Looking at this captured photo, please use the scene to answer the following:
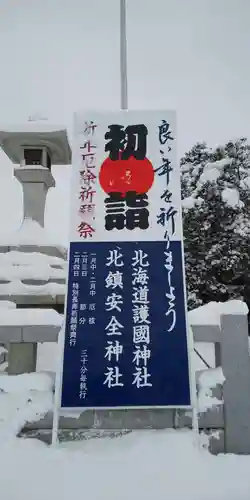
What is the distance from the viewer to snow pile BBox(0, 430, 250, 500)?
101 inches

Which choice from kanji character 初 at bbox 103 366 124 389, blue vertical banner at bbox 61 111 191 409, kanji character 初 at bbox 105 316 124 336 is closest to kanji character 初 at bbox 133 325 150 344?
blue vertical banner at bbox 61 111 191 409

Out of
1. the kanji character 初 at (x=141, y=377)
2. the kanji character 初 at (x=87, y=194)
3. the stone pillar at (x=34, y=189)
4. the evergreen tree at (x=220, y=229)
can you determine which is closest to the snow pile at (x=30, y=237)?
the stone pillar at (x=34, y=189)

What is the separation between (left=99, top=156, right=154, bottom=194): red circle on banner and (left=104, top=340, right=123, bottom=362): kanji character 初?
1.34m

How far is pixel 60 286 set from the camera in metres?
4.77

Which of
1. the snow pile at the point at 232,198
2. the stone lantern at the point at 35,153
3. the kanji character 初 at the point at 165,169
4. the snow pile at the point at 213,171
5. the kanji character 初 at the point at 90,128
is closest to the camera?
the kanji character 初 at the point at 165,169

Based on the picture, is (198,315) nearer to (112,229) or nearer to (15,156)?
(112,229)

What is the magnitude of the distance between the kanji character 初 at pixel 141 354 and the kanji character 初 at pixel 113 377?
164 millimetres

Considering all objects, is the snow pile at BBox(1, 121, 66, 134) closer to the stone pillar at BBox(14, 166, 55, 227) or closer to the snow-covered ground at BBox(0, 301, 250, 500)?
the stone pillar at BBox(14, 166, 55, 227)

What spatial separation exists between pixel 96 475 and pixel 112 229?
192 centimetres

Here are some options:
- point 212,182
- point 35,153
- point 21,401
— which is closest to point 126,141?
point 35,153

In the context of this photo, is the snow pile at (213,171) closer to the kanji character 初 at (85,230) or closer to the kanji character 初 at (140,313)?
the kanji character 初 at (85,230)

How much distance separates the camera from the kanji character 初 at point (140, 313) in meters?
3.39

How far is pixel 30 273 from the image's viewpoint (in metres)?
4.78

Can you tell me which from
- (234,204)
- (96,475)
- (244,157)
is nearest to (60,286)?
(96,475)
